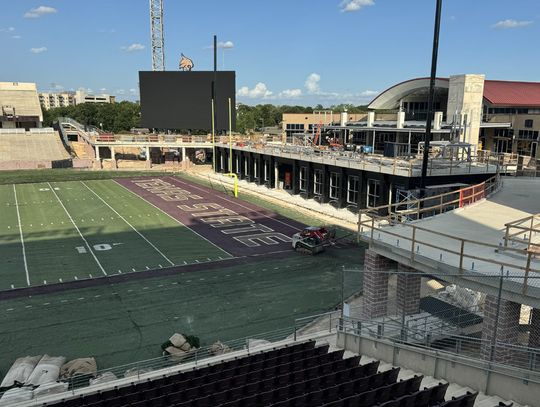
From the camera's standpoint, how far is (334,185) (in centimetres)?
4122

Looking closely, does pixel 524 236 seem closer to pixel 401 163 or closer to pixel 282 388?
pixel 282 388

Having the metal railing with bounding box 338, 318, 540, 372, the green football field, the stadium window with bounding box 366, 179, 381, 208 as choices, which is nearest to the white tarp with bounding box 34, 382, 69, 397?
the metal railing with bounding box 338, 318, 540, 372

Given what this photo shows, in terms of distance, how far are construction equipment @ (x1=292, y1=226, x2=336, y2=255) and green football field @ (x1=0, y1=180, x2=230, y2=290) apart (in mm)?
4506

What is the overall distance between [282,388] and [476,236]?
8421mm

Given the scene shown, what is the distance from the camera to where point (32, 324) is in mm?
18109

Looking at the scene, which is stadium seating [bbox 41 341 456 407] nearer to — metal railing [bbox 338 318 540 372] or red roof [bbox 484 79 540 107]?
metal railing [bbox 338 318 540 372]

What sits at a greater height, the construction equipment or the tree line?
the tree line

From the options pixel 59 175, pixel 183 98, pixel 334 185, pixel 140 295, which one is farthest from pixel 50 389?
pixel 183 98

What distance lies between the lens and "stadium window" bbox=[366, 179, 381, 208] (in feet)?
116

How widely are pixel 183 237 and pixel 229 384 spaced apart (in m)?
20.7

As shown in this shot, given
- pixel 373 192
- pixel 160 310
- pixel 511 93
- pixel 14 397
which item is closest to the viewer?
pixel 14 397

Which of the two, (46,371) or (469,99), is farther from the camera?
(469,99)

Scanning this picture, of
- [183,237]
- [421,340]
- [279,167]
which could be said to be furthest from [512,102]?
[421,340]

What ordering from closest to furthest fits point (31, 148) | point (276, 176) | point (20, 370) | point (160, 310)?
point (20, 370)
point (160, 310)
point (276, 176)
point (31, 148)
